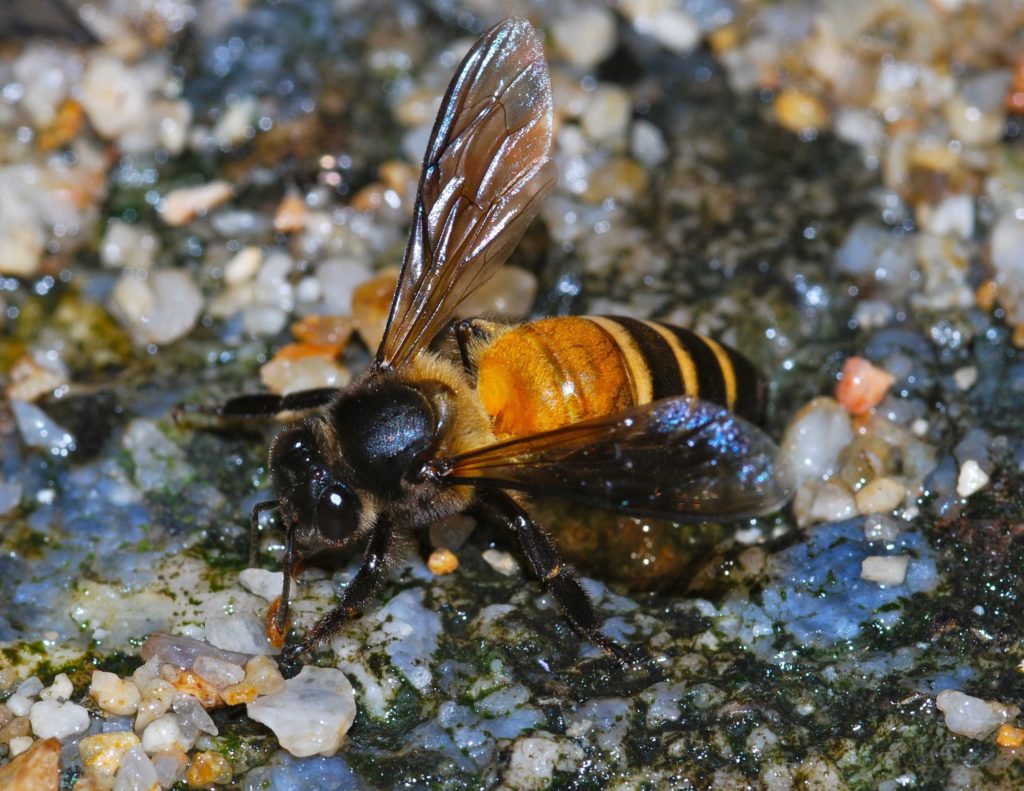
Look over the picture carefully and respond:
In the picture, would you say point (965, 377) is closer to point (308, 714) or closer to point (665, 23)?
point (665, 23)

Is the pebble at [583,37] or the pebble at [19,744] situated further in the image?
the pebble at [583,37]

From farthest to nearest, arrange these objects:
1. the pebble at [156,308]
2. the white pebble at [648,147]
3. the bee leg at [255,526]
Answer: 1. the white pebble at [648,147]
2. the pebble at [156,308]
3. the bee leg at [255,526]

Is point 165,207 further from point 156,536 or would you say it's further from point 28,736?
point 28,736

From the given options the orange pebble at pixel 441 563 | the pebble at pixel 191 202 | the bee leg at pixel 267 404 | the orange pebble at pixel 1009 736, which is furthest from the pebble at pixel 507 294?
the orange pebble at pixel 1009 736

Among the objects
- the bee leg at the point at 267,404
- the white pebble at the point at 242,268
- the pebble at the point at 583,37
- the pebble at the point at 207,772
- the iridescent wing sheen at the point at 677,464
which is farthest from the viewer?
the pebble at the point at 583,37

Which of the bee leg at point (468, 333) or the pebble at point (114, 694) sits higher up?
the bee leg at point (468, 333)

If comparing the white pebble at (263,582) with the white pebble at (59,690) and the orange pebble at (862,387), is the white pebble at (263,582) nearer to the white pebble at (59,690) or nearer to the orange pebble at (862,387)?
the white pebble at (59,690)

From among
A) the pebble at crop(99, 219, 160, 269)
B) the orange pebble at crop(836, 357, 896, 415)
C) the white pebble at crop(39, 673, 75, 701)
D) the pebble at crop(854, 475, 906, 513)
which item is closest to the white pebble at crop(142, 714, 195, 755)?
the white pebble at crop(39, 673, 75, 701)
